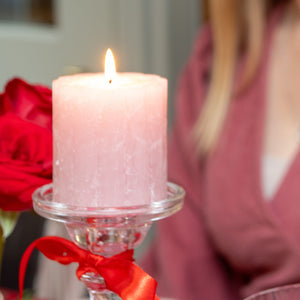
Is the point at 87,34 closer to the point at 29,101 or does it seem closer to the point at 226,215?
the point at 226,215

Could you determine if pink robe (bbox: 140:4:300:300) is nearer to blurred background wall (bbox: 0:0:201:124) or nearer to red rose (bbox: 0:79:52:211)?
blurred background wall (bbox: 0:0:201:124)

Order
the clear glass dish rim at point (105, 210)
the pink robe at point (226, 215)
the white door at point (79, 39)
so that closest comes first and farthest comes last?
the clear glass dish rim at point (105, 210)
the pink robe at point (226, 215)
the white door at point (79, 39)

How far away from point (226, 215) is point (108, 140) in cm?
73

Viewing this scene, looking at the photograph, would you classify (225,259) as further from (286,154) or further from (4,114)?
(4,114)

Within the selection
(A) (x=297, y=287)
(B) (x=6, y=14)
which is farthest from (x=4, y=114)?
(B) (x=6, y=14)

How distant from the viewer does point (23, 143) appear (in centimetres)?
35

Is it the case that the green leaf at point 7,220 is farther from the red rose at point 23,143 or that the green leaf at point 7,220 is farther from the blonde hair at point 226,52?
the blonde hair at point 226,52

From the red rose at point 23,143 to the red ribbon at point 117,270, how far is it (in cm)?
4

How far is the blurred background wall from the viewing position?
5.21ft

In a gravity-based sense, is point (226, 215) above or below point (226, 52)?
below

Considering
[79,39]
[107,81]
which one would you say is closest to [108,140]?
[107,81]

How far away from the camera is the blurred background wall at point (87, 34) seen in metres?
1.59

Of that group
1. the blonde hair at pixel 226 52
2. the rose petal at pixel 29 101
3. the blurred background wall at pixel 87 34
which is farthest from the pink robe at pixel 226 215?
the rose petal at pixel 29 101

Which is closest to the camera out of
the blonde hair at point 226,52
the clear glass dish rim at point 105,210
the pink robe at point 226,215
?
the clear glass dish rim at point 105,210
